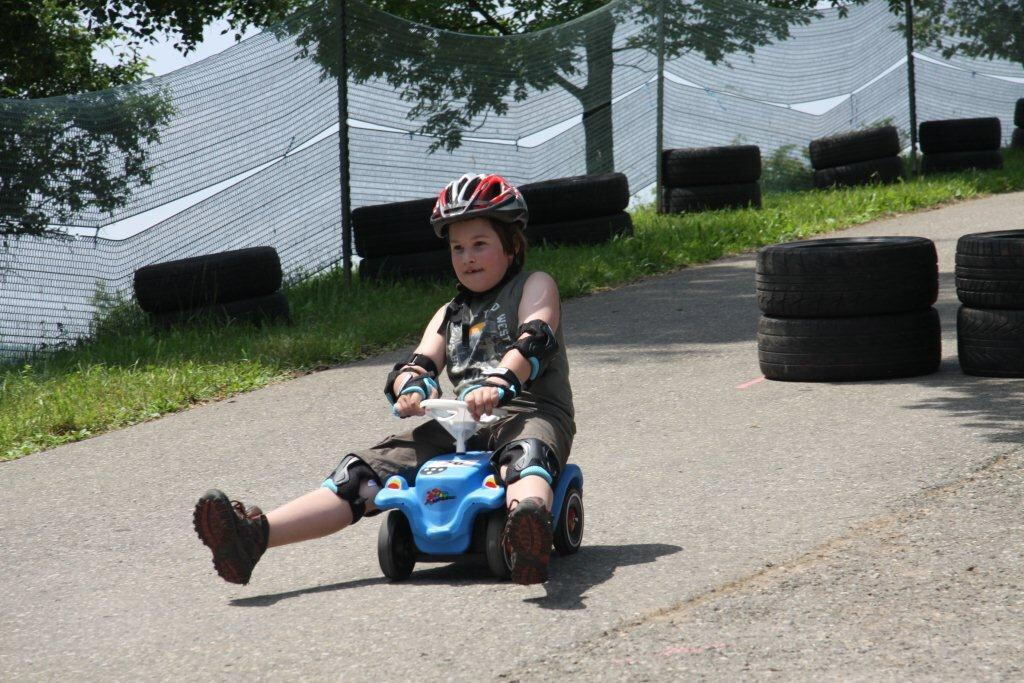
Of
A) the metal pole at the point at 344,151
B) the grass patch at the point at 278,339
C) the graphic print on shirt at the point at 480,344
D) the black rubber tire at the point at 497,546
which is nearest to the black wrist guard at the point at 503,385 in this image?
the graphic print on shirt at the point at 480,344

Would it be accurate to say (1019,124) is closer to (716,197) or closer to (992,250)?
(716,197)

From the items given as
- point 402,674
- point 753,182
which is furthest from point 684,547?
point 753,182

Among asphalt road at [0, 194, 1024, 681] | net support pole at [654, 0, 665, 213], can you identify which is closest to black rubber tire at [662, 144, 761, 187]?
net support pole at [654, 0, 665, 213]

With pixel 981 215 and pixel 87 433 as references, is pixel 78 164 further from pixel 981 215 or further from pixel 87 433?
pixel 981 215

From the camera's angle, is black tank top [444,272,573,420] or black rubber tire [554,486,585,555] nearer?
black rubber tire [554,486,585,555]

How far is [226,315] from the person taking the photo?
10.3 meters

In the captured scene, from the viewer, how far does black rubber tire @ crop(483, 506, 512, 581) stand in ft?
14.8

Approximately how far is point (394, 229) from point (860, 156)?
23.5 ft

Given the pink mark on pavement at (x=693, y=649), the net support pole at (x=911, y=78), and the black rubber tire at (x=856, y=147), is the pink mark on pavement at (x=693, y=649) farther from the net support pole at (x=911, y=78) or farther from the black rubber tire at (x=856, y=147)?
the net support pole at (x=911, y=78)

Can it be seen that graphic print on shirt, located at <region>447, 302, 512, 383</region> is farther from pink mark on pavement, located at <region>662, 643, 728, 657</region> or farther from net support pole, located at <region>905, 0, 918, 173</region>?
net support pole, located at <region>905, 0, 918, 173</region>

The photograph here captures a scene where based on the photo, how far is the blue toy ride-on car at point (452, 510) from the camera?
4508mm

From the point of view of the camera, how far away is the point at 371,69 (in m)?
12.2

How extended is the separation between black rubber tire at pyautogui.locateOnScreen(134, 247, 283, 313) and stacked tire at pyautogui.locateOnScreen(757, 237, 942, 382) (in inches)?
170

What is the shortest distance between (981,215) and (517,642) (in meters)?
11.5
